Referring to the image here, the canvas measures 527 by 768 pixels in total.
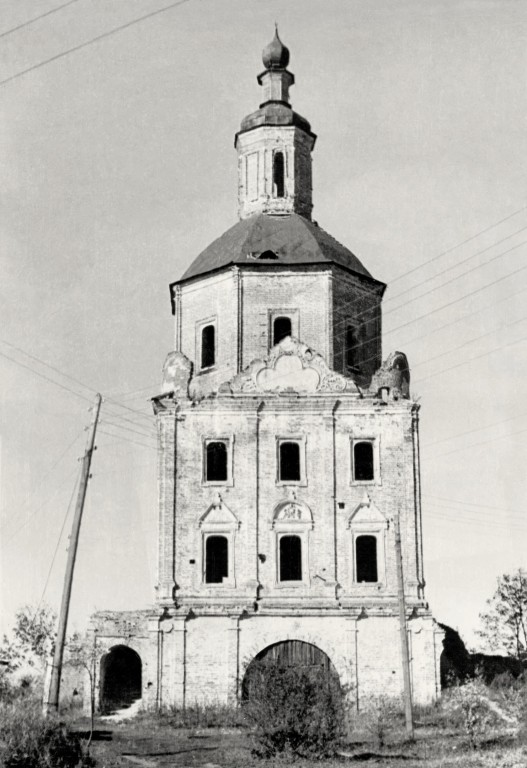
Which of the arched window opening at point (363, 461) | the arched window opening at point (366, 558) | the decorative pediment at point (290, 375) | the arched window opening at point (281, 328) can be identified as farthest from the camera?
the arched window opening at point (281, 328)

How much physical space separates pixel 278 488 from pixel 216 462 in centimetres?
209

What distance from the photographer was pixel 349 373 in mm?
36406

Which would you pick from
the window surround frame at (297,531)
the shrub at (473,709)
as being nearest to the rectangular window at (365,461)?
the window surround frame at (297,531)

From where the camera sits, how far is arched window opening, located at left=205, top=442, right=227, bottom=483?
34719mm

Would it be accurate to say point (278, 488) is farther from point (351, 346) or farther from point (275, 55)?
point (275, 55)

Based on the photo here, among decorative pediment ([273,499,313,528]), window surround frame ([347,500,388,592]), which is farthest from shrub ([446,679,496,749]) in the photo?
decorative pediment ([273,499,313,528])

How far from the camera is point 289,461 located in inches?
1373

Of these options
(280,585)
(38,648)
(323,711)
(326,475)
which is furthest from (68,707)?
(38,648)

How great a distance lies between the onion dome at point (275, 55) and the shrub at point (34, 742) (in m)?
28.9

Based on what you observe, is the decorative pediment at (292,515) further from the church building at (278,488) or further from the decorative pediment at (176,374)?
the decorative pediment at (176,374)

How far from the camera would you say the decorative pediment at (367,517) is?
34.0 metres

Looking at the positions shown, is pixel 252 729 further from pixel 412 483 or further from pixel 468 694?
pixel 412 483

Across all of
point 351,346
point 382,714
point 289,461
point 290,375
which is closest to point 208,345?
point 290,375

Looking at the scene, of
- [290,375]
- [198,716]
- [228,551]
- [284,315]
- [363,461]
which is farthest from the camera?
[284,315]
